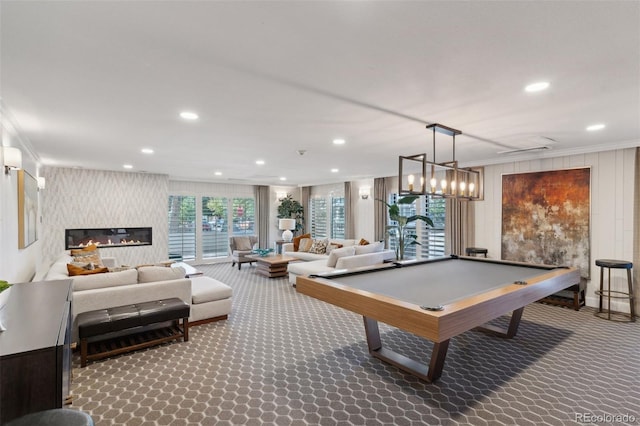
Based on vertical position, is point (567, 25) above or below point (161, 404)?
above

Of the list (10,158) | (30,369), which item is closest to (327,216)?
(10,158)

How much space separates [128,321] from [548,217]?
21.0 feet

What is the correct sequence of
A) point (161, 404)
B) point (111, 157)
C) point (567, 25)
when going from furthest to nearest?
1. point (111, 157)
2. point (161, 404)
3. point (567, 25)

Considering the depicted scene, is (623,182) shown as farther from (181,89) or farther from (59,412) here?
(59,412)

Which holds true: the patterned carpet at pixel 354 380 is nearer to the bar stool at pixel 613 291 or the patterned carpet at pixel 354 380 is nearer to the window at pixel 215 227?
the bar stool at pixel 613 291

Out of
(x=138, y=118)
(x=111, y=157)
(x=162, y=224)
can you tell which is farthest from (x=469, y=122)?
(x=162, y=224)

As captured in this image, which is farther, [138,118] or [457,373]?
[138,118]

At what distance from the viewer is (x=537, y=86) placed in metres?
2.50

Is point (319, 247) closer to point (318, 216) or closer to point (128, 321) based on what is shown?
point (318, 216)

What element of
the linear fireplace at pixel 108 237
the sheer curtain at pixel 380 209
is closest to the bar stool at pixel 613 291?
the sheer curtain at pixel 380 209

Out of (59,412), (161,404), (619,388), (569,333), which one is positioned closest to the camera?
(59,412)

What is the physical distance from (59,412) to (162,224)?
25.0 ft

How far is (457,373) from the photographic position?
3055 millimetres

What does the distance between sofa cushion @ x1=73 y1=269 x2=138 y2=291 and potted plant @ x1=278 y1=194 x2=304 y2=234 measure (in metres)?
6.77
